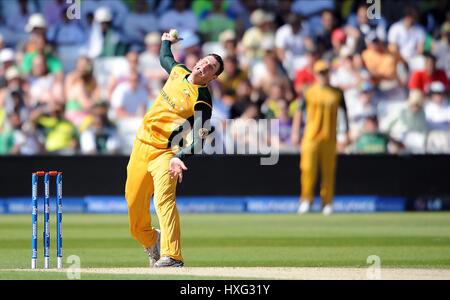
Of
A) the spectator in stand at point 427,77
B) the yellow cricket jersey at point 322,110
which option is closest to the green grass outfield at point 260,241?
the yellow cricket jersey at point 322,110

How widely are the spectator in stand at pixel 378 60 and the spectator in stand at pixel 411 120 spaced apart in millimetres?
671

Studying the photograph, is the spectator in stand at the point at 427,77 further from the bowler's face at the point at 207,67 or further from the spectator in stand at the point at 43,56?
the bowler's face at the point at 207,67

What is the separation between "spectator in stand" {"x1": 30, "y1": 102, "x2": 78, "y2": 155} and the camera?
1691 cm

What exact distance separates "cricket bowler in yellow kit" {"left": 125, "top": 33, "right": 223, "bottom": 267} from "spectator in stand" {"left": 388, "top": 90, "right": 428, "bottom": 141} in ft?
28.4

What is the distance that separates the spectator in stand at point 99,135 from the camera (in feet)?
55.8

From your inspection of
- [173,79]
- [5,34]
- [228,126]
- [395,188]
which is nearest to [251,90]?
[228,126]

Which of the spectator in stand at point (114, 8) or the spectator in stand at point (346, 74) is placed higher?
the spectator in stand at point (114, 8)

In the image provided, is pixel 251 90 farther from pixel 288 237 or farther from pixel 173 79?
pixel 173 79

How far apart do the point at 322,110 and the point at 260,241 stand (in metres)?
4.16

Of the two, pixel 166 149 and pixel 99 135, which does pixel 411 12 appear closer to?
pixel 99 135

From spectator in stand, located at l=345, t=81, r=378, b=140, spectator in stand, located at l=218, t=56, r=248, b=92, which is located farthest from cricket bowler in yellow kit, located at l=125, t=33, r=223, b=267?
spectator in stand, located at l=345, t=81, r=378, b=140

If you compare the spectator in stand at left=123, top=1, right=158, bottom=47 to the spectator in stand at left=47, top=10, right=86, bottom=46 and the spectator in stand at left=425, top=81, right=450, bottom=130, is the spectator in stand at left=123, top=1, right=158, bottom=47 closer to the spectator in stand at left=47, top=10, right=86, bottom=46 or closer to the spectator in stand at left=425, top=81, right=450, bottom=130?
the spectator in stand at left=47, top=10, right=86, bottom=46
